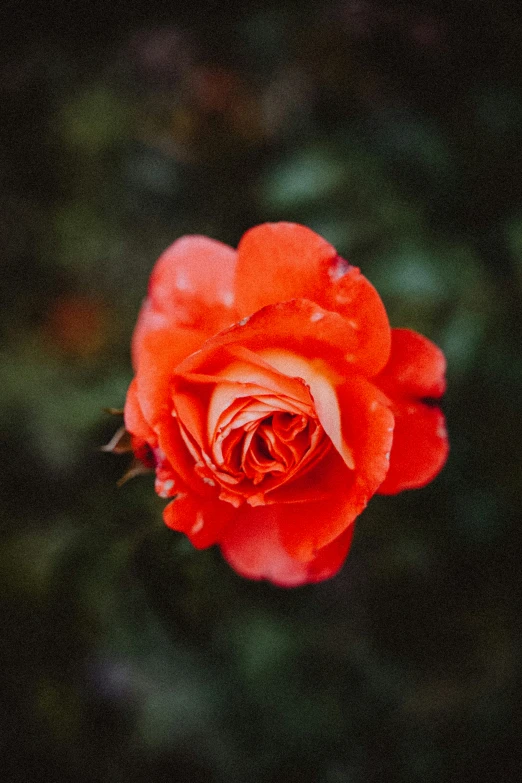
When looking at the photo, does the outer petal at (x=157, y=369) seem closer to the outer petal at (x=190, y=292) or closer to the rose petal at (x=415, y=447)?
the outer petal at (x=190, y=292)

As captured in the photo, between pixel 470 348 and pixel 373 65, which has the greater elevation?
pixel 373 65

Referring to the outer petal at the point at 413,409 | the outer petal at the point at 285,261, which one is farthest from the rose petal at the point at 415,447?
the outer petal at the point at 285,261

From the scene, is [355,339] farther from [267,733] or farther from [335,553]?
[267,733]

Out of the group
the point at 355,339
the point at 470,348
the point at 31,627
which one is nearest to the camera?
the point at 355,339

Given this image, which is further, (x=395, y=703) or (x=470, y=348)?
(x=395, y=703)

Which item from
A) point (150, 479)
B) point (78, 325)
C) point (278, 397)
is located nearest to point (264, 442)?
point (278, 397)

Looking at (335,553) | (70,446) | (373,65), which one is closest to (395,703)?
(335,553)

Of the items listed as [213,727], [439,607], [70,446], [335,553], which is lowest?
[213,727]
